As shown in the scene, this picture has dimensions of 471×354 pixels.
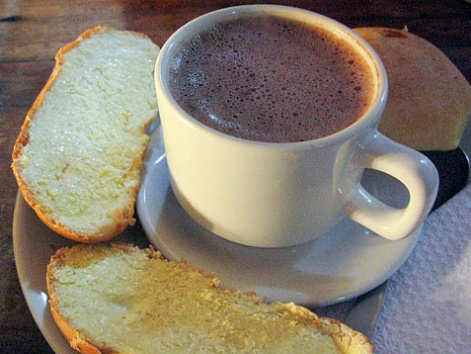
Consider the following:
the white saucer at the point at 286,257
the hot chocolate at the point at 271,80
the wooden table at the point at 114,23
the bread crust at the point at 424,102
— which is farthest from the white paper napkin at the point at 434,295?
the wooden table at the point at 114,23

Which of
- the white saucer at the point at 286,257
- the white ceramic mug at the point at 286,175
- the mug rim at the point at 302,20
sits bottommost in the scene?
the white saucer at the point at 286,257

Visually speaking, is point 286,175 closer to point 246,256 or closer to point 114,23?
point 246,256

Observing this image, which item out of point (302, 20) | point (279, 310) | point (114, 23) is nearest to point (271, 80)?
point (302, 20)

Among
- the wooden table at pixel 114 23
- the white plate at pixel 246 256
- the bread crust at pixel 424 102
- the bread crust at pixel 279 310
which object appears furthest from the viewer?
the wooden table at pixel 114 23

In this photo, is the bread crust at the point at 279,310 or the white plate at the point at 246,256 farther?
the white plate at the point at 246,256

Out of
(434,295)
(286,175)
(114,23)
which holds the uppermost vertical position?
(286,175)

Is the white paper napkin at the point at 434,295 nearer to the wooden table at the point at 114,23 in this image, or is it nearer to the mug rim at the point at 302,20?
the mug rim at the point at 302,20
